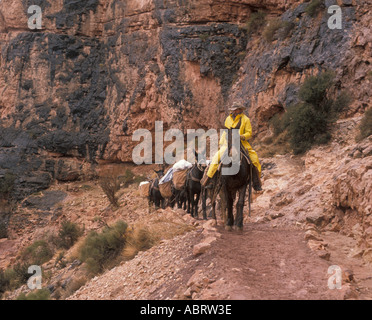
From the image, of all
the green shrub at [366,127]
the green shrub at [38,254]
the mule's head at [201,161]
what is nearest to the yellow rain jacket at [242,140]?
the mule's head at [201,161]

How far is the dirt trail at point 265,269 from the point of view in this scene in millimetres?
4777

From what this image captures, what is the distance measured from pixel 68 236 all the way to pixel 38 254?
5.03ft

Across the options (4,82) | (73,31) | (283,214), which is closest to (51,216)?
(4,82)

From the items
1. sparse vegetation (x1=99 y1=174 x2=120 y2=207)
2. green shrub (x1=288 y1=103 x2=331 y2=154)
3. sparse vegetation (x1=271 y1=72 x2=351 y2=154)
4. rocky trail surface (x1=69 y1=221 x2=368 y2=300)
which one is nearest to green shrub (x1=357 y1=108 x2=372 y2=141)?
green shrub (x1=288 y1=103 x2=331 y2=154)

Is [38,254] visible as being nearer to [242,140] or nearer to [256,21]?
[242,140]

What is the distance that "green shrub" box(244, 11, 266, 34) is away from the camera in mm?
24328

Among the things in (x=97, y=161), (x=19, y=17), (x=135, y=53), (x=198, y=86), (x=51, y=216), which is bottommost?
(x=51, y=216)

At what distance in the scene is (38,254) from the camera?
62.5 ft

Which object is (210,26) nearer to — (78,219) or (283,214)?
(78,219)

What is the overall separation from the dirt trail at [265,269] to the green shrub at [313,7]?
14.8m

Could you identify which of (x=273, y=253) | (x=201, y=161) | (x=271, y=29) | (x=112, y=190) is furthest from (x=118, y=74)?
(x=273, y=253)

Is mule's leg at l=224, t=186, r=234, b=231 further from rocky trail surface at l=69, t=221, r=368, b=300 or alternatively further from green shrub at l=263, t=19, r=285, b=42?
green shrub at l=263, t=19, r=285, b=42

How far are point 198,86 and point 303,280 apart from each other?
21125 millimetres

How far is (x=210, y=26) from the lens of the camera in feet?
83.8
